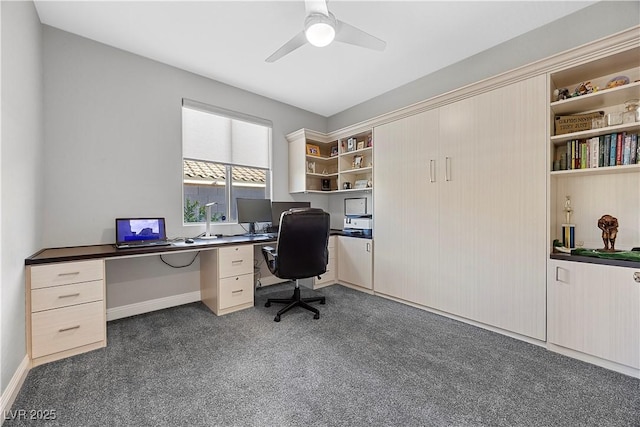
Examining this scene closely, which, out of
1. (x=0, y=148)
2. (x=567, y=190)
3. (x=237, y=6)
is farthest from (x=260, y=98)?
(x=567, y=190)

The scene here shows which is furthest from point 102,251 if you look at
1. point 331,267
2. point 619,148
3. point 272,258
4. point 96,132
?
point 619,148

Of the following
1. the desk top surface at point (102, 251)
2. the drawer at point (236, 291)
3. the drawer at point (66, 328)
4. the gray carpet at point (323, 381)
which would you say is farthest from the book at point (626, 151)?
the drawer at point (66, 328)

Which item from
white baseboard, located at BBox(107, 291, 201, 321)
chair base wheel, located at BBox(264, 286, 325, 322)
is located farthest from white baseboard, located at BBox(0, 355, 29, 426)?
chair base wheel, located at BBox(264, 286, 325, 322)

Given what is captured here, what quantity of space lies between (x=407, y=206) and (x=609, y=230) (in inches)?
63.5

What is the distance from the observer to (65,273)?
1968mm

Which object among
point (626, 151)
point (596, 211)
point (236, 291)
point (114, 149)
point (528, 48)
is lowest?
point (236, 291)

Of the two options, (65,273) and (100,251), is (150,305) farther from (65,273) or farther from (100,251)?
(65,273)

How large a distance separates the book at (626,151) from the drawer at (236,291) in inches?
132

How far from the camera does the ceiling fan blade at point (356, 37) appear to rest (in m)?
2.00

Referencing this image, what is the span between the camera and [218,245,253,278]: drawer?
278 centimetres

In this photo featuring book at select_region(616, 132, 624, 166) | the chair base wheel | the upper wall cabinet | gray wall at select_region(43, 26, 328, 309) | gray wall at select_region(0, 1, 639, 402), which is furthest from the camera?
the upper wall cabinet

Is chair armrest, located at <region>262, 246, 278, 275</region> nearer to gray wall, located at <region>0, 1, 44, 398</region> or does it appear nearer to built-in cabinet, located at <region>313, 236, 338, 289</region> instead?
built-in cabinet, located at <region>313, 236, 338, 289</region>

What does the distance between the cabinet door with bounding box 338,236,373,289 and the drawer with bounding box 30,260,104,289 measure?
107 inches

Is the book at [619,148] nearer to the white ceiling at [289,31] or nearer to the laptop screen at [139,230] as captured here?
the white ceiling at [289,31]
